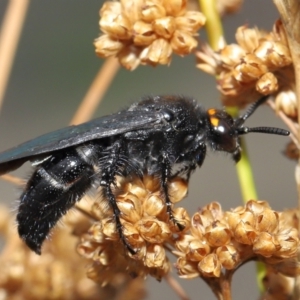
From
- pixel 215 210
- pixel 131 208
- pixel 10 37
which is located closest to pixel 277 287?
pixel 215 210

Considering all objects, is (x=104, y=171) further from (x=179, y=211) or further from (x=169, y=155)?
(x=179, y=211)

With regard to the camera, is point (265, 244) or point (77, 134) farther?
point (77, 134)

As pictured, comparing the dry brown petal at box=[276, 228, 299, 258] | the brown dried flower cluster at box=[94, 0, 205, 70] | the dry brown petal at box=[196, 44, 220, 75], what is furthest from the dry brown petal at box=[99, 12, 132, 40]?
the dry brown petal at box=[276, 228, 299, 258]

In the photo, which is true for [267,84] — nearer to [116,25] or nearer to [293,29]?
[293,29]

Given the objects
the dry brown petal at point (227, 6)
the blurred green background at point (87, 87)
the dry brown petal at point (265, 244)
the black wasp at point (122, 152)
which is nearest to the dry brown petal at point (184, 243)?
the dry brown petal at point (265, 244)

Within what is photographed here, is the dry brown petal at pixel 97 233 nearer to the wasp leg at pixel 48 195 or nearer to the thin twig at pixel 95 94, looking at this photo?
the wasp leg at pixel 48 195
